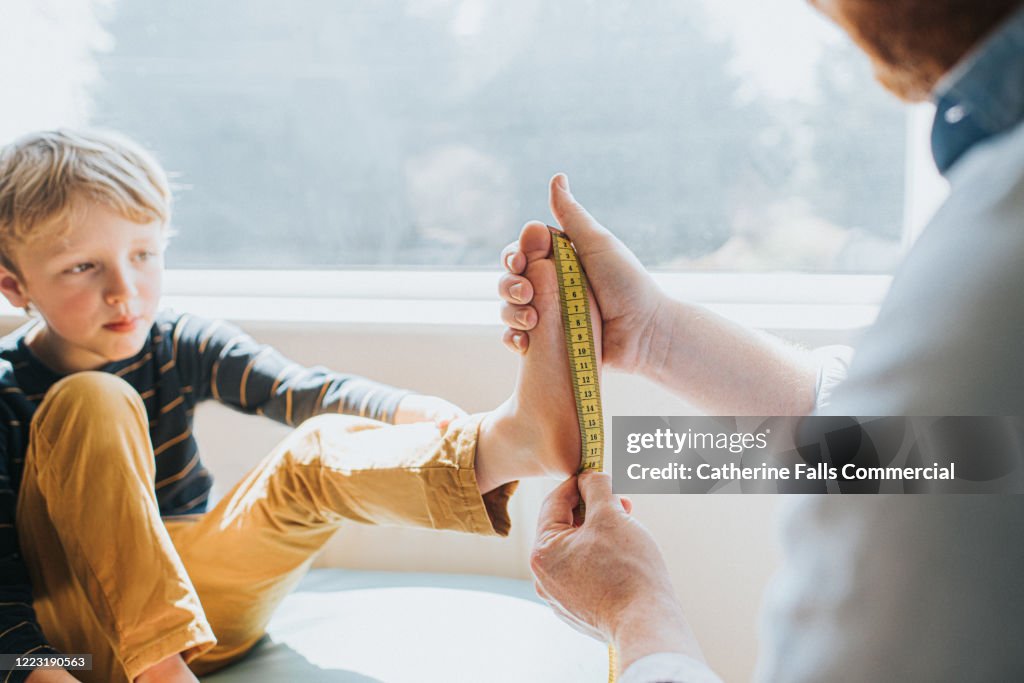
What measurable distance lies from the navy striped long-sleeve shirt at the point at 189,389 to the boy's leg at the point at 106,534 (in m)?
0.17

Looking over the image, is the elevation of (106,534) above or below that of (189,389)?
below

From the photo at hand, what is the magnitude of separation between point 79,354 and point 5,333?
1.40 feet

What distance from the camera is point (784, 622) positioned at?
0.50 meters

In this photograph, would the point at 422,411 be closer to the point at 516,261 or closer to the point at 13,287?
the point at 516,261

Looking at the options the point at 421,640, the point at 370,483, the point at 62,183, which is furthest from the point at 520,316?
the point at 62,183

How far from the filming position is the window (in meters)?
1.59

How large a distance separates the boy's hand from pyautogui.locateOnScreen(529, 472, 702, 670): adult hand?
0.96 feet

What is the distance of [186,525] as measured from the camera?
1203 millimetres

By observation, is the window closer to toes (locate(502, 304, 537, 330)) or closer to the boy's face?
the boy's face

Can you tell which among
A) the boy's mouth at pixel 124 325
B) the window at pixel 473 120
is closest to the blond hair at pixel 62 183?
the boy's mouth at pixel 124 325

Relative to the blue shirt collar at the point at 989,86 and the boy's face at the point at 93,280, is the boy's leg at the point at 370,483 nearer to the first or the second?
the boy's face at the point at 93,280

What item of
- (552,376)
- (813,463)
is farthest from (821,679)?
(552,376)

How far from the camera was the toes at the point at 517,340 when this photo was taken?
3.28ft
